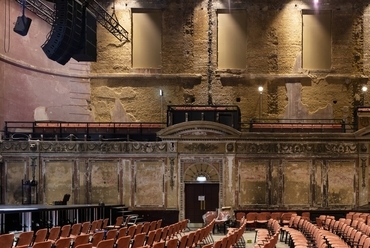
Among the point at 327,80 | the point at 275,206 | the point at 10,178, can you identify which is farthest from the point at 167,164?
the point at 327,80

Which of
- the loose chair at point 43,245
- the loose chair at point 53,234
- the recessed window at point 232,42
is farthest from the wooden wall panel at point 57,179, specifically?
the loose chair at point 43,245

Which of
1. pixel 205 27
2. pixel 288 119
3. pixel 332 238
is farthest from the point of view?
pixel 205 27

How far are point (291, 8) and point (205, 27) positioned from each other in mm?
4781

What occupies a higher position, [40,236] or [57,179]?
[57,179]

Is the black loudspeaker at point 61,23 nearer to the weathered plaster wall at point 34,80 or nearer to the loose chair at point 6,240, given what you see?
the loose chair at point 6,240

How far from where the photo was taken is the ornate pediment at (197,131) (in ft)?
78.0

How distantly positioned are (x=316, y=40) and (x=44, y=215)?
61.3 ft

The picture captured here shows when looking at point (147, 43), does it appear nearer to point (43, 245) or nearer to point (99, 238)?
point (99, 238)

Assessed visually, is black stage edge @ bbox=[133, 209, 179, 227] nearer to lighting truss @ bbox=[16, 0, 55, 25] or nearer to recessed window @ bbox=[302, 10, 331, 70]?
lighting truss @ bbox=[16, 0, 55, 25]

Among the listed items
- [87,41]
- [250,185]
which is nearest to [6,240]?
[87,41]

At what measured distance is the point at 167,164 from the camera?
940 inches

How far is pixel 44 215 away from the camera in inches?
698

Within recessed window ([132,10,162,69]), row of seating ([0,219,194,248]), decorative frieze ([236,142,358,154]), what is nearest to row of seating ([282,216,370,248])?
row of seating ([0,219,194,248])

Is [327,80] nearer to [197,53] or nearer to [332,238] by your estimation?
[197,53]
